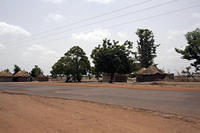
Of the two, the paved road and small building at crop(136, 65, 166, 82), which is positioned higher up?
small building at crop(136, 65, 166, 82)

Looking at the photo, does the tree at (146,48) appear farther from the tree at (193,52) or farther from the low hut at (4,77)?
the low hut at (4,77)

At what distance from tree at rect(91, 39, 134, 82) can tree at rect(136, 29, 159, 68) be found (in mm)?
21909

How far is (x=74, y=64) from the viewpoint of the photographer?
49.5m

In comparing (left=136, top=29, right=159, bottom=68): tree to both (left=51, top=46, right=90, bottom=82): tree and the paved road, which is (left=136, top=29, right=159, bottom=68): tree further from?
the paved road

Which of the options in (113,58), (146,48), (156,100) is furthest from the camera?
(146,48)

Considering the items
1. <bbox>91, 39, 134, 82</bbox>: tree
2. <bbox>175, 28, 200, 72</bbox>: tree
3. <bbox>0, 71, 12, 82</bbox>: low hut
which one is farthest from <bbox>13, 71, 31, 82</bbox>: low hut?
<bbox>175, 28, 200, 72</bbox>: tree

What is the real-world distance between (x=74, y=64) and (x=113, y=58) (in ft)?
44.4

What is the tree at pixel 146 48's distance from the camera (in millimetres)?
63875

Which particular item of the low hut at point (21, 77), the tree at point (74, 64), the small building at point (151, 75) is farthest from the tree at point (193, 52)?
the low hut at point (21, 77)

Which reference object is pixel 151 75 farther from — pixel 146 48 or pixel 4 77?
pixel 4 77

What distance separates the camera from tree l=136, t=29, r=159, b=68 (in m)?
63.9

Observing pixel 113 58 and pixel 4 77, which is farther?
pixel 4 77

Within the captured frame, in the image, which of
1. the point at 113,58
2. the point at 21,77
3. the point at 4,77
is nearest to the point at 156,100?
the point at 113,58

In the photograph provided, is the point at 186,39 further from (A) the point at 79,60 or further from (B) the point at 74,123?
(B) the point at 74,123
